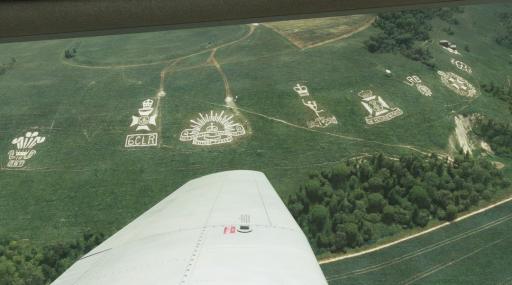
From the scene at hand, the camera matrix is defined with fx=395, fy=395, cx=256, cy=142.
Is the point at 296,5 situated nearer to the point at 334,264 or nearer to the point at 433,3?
the point at 433,3

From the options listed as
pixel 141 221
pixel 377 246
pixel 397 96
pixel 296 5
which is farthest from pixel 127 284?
pixel 397 96

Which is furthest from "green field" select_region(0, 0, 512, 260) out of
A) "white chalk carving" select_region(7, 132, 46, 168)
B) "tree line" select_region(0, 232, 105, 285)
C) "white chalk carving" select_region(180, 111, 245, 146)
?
"tree line" select_region(0, 232, 105, 285)

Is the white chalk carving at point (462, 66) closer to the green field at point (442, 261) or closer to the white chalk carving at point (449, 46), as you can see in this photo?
the white chalk carving at point (449, 46)

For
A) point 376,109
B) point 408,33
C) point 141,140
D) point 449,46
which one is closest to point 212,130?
point 141,140

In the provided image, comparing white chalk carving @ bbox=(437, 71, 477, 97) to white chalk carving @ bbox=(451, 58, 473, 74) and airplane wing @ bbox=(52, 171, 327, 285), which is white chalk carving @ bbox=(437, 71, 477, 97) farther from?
airplane wing @ bbox=(52, 171, 327, 285)

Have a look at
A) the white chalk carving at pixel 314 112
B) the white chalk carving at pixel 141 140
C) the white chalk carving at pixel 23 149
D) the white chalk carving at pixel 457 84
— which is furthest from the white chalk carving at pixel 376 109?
the white chalk carving at pixel 23 149
